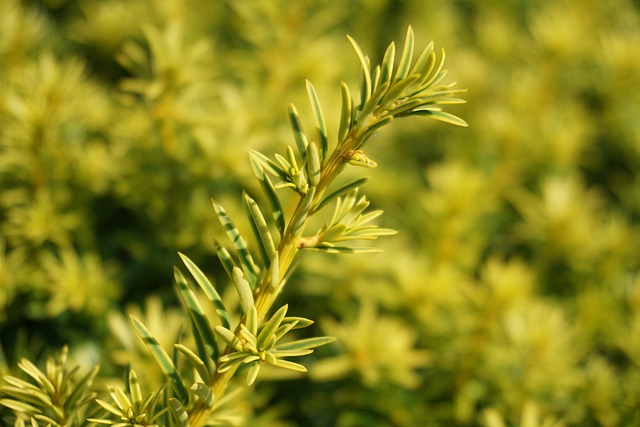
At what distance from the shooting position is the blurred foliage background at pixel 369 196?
2.25ft

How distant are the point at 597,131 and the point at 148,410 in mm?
1007

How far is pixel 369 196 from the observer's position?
0.97 meters

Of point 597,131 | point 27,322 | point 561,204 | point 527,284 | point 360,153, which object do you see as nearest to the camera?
point 360,153

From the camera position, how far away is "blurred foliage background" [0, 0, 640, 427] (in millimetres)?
686

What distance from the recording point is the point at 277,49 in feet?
3.10

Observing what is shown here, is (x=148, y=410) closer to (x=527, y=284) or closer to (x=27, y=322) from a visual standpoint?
(x=27, y=322)

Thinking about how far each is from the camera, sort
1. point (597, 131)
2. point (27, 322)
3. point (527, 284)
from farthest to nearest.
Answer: point (597, 131) → point (527, 284) → point (27, 322)

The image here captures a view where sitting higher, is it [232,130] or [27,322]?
[232,130]

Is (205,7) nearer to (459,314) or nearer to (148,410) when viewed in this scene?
(459,314)

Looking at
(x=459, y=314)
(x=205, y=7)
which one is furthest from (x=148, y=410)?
(x=205, y=7)

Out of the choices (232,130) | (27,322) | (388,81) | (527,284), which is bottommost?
(27,322)

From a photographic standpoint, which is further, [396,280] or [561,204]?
[561,204]

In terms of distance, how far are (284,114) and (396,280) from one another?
1.05ft

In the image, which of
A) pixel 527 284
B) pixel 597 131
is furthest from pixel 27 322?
pixel 597 131
